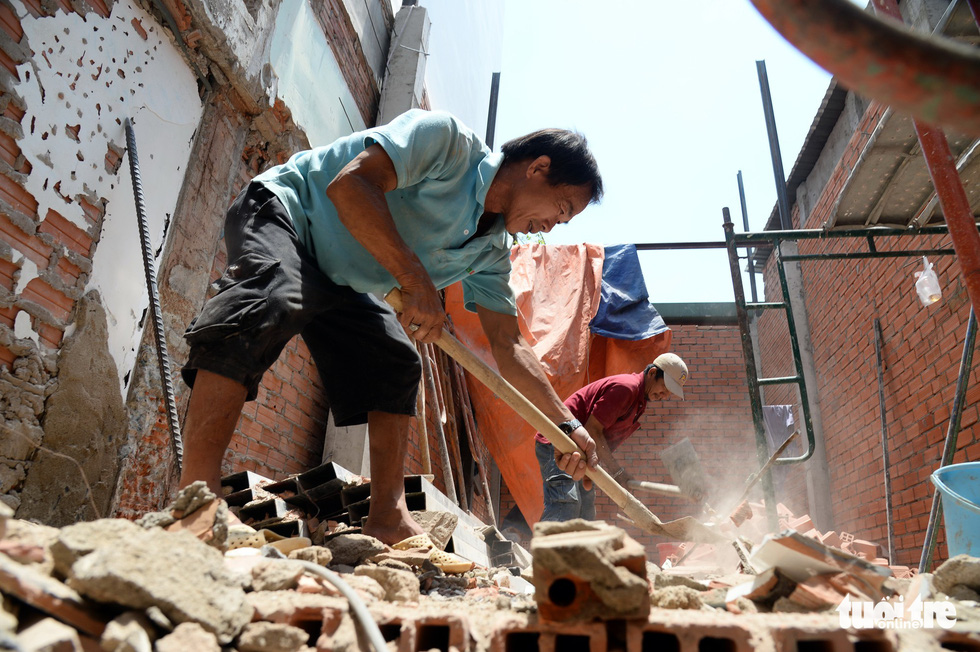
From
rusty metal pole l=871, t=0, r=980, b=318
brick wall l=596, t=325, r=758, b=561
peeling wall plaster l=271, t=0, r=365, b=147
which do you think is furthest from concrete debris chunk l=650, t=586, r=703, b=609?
brick wall l=596, t=325, r=758, b=561

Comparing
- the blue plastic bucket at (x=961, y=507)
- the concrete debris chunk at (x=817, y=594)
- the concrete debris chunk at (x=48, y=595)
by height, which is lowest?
the concrete debris chunk at (x=48, y=595)

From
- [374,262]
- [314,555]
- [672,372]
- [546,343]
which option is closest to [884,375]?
[672,372]

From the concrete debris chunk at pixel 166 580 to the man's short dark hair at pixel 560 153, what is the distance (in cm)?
181

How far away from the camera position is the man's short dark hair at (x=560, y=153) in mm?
2354

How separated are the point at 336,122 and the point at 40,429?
9.97 ft

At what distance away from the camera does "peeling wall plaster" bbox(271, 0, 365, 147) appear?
3529mm

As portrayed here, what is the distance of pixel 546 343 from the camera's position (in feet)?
17.5

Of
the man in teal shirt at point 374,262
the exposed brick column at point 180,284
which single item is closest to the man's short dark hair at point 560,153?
the man in teal shirt at point 374,262

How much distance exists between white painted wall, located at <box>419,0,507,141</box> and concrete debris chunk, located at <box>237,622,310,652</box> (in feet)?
19.5

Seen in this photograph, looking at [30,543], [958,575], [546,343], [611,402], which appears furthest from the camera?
[546,343]

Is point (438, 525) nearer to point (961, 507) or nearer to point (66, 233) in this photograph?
point (66, 233)

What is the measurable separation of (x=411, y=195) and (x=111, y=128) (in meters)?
1.17

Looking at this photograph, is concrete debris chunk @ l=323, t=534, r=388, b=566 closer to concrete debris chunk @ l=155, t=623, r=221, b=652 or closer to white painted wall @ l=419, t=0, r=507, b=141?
concrete debris chunk @ l=155, t=623, r=221, b=652

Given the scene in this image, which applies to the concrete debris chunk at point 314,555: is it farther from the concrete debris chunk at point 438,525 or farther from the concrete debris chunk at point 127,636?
the concrete debris chunk at point 438,525
